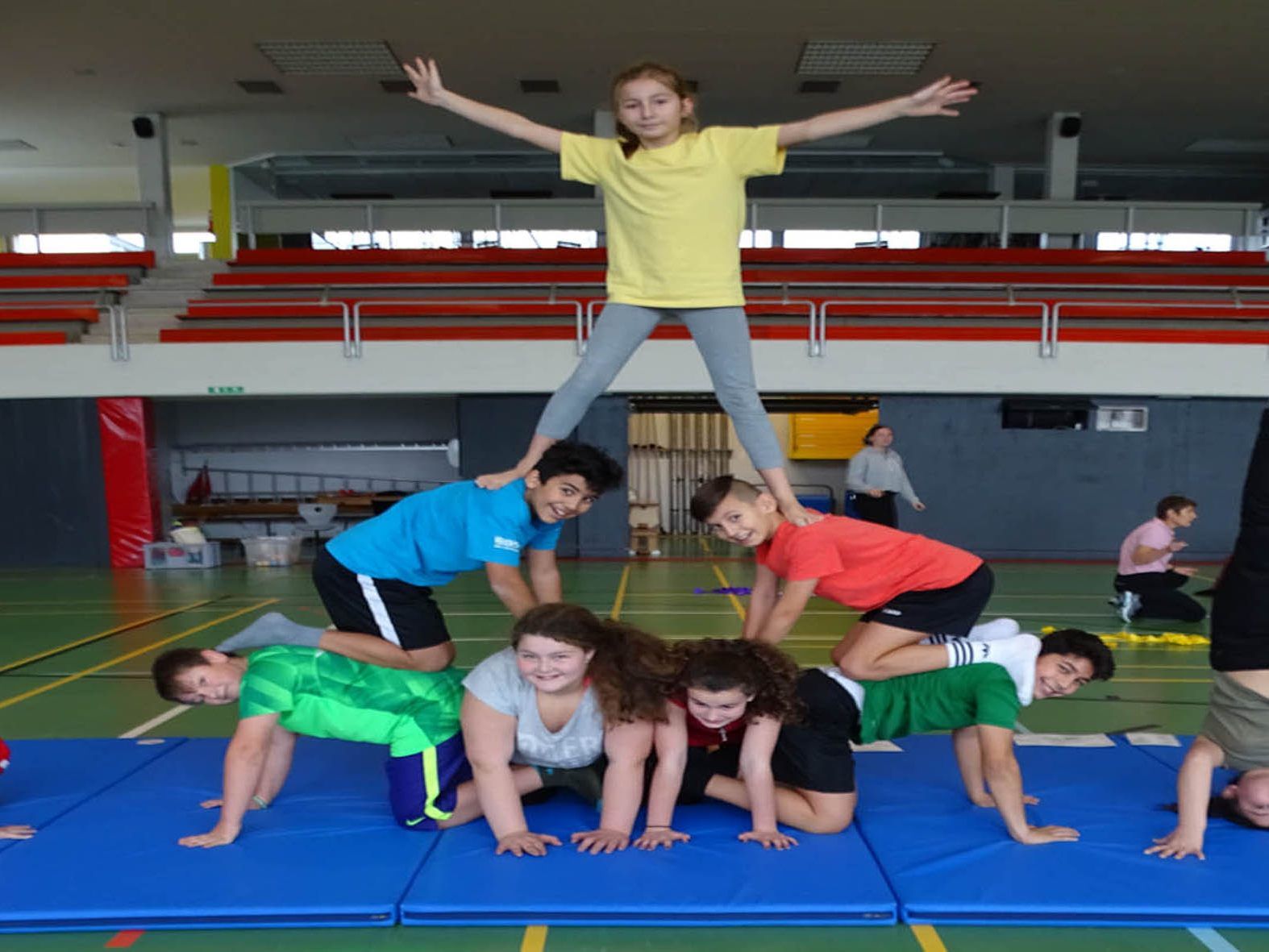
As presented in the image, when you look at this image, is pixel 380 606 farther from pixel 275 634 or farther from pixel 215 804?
pixel 215 804

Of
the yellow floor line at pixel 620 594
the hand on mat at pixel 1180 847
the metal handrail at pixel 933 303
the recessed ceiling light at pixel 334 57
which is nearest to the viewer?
the hand on mat at pixel 1180 847

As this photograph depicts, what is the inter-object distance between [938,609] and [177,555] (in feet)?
31.2

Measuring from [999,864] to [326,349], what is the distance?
8836 mm

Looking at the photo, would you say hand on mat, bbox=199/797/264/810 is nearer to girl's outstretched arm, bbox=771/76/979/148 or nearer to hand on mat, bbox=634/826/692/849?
hand on mat, bbox=634/826/692/849

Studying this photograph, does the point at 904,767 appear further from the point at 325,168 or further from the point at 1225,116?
the point at 325,168

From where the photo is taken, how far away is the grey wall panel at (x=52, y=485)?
10258mm

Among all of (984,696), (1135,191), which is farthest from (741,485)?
(1135,191)

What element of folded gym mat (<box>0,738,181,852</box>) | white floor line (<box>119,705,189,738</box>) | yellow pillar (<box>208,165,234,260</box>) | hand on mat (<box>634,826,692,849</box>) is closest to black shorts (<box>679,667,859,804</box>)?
hand on mat (<box>634,826,692,849</box>)

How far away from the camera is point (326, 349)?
31.8ft

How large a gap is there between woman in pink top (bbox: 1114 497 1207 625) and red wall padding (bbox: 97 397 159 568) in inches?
402

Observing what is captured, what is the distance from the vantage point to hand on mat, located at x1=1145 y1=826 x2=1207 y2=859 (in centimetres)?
255

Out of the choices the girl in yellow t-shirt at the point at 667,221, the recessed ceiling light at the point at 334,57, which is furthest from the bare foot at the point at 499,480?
the recessed ceiling light at the point at 334,57

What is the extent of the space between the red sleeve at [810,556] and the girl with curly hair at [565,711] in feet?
1.81

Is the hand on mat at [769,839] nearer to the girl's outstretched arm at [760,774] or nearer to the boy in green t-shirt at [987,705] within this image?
the girl's outstretched arm at [760,774]
